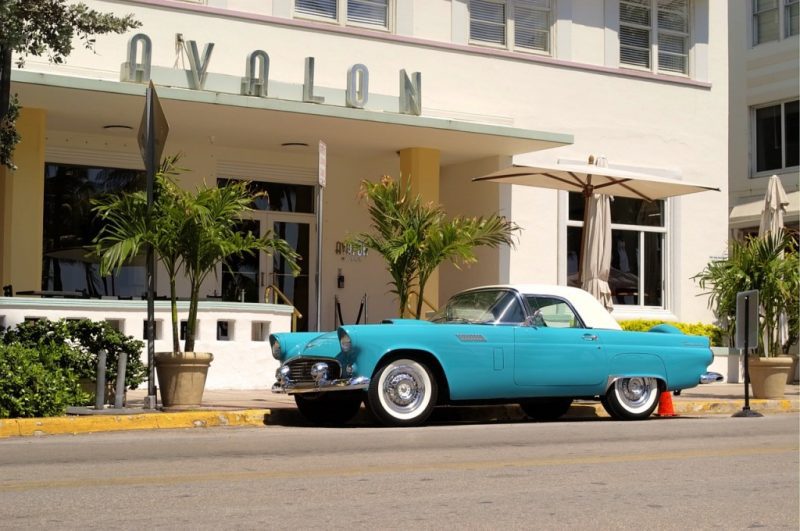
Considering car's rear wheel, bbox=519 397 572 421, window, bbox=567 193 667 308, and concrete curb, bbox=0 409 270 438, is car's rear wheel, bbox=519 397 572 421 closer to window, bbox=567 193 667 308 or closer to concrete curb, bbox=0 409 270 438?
concrete curb, bbox=0 409 270 438

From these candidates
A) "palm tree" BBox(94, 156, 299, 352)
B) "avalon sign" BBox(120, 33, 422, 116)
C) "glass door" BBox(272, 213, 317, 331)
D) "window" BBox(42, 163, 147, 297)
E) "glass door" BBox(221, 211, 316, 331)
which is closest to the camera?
"palm tree" BBox(94, 156, 299, 352)

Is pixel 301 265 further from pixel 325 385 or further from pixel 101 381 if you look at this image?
pixel 325 385

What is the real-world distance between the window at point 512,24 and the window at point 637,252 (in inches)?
133

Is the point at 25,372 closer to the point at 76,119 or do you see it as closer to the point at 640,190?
the point at 76,119

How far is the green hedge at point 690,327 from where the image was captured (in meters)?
21.3

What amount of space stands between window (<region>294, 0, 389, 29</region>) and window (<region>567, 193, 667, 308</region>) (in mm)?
5330

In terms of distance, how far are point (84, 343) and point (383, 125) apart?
687 centimetres

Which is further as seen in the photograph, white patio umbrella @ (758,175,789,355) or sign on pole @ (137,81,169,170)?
white patio umbrella @ (758,175,789,355)

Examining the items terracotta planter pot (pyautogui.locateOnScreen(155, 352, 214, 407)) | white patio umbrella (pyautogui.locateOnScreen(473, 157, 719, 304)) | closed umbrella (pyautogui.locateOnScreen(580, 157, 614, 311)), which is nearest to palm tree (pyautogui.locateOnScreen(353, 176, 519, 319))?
white patio umbrella (pyautogui.locateOnScreen(473, 157, 719, 304))

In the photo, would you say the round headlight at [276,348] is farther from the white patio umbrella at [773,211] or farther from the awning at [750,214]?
the awning at [750,214]

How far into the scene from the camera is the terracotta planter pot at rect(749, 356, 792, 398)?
16.9 meters

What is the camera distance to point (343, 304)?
21.8 m

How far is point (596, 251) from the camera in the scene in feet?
61.0

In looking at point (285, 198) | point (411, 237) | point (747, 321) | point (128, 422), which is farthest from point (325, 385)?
point (285, 198)
